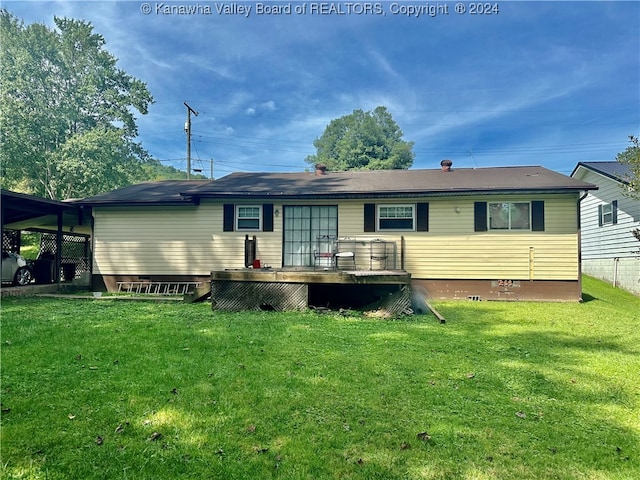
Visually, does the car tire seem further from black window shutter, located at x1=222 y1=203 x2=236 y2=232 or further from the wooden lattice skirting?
the wooden lattice skirting

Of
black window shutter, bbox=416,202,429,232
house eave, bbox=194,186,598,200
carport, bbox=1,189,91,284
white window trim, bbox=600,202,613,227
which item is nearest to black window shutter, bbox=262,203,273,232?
house eave, bbox=194,186,598,200

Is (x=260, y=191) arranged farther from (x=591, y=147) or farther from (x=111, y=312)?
(x=591, y=147)

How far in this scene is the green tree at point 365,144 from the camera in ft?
105

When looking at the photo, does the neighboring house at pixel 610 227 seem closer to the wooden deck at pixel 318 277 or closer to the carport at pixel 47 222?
the wooden deck at pixel 318 277

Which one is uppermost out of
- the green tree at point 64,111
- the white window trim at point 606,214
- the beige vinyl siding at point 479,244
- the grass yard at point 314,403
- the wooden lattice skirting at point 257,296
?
the green tree at point 64,111

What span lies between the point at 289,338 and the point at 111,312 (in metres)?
3.99

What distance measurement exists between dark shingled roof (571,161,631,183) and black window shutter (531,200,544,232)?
132 inches

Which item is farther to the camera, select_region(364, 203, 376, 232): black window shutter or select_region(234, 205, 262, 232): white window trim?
select_region(234, 205, 262, 232): white window trim

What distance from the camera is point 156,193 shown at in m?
11.0

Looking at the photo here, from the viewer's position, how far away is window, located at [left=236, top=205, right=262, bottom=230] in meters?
10.0

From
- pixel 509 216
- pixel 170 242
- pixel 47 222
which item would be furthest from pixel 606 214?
pixel 47 222

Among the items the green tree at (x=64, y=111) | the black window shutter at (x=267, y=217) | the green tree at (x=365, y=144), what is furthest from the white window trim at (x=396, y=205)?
the green tree at (x=365, y=144)

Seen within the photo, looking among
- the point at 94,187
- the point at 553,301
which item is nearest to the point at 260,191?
the point at 553,301

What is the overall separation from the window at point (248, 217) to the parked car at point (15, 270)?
250 inches
